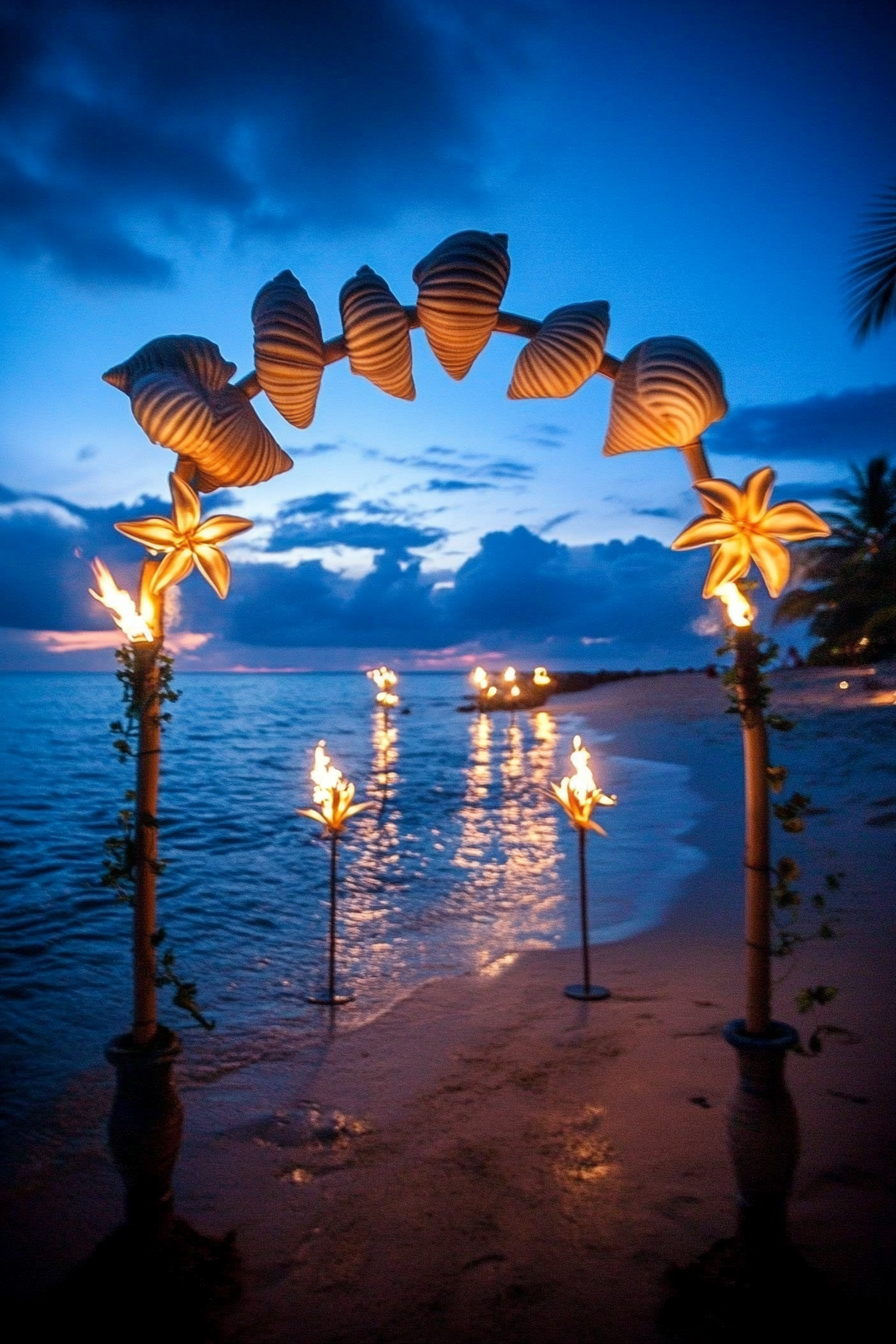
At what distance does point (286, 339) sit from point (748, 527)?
5.84 ft

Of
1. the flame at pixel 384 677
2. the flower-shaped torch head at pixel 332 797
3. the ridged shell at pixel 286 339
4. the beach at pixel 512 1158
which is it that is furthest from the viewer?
the flame at pixel 384 677

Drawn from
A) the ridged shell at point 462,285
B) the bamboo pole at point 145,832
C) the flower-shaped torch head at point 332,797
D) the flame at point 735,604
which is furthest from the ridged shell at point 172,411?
the flower-shaped torch head at point 332,797

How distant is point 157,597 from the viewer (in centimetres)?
296

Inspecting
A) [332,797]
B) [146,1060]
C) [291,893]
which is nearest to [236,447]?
[146,1060]

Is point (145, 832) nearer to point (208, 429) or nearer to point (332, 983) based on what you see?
point (208, 429)

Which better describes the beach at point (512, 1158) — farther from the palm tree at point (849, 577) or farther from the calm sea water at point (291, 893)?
the palm tree at point (849, 577)

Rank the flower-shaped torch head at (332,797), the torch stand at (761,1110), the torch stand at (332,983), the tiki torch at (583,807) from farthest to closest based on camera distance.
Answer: the flower-shaped torch head at (332,797), the torch stand at (332,983), the tiki torch at (583,807), the torch stand at (761,1110)

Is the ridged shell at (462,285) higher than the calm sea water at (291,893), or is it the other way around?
the ridged shell at (462,285)

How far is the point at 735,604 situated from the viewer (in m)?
2.85

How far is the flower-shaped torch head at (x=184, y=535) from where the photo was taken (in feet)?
9.28

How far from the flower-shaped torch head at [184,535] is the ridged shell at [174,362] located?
407mm

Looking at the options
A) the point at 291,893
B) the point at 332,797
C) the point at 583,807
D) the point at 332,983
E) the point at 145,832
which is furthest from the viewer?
the point at 291,893

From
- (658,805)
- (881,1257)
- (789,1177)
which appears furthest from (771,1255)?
(658,805)

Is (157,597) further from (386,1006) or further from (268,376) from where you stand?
(386,1006)
